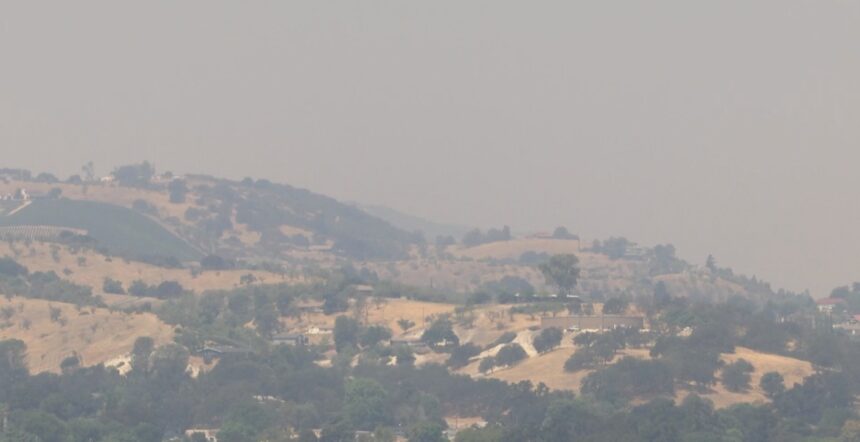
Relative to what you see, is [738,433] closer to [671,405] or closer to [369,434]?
[671,405]

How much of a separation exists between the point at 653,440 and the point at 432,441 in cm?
1949

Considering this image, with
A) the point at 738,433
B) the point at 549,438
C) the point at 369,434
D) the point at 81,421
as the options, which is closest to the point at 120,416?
the point at 81,421

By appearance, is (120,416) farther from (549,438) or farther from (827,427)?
(827,427)

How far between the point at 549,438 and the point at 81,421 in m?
39.6

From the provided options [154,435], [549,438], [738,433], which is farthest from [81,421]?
[738,433]

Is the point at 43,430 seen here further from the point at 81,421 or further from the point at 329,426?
the point at 329,426

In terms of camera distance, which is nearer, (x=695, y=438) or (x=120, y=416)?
Answer: (x=695, y=438)

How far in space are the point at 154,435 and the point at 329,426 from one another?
14.7m

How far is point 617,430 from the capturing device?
184500 mm

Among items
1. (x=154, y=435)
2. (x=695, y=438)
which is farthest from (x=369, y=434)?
(x=695, y=438)

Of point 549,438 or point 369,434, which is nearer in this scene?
point 549,438

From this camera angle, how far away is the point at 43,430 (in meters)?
185

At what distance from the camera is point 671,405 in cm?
19800

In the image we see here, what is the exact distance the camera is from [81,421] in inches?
7559
